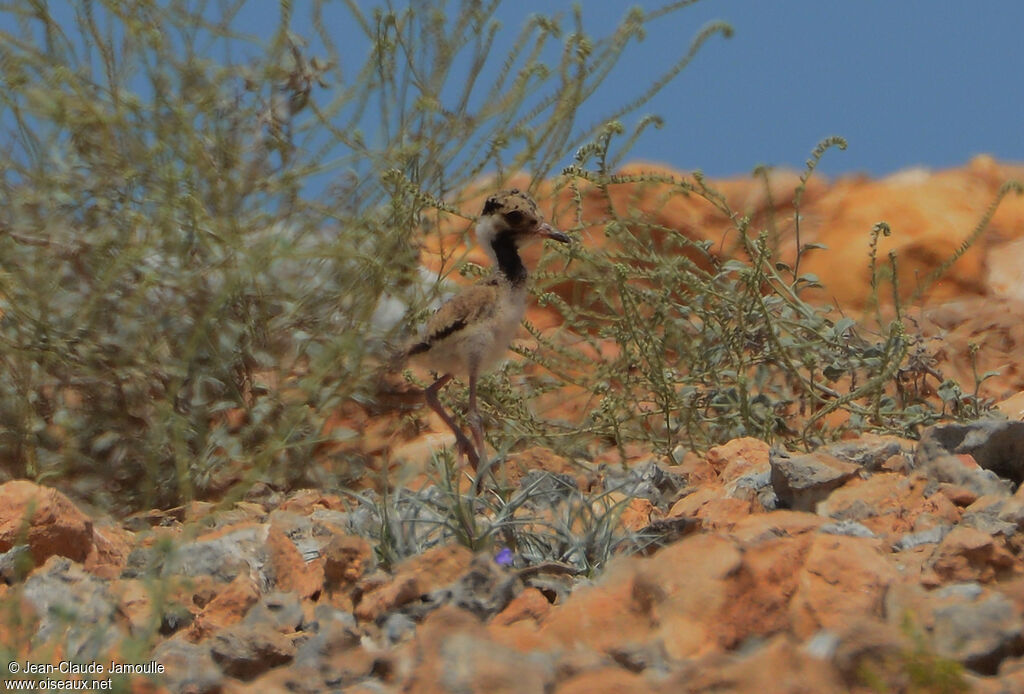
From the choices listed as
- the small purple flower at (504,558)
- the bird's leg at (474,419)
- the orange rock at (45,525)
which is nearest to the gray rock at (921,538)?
the small purple flower at (504,558)

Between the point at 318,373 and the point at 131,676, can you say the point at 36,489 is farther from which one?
the point at 131,676

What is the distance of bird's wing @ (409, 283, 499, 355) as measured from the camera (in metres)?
5.29

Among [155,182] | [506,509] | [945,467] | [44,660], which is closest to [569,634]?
[506,509]

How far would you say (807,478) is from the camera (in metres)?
4.00

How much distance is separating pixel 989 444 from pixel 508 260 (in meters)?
2.03

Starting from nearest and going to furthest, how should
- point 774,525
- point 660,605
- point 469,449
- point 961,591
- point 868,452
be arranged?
point 660,605 < point 961,591 < point 774,525 < point 868,452 < point 469,449

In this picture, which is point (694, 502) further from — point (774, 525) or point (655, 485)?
point (774, 525)

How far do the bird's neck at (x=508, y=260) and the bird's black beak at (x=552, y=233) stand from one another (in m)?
0.14

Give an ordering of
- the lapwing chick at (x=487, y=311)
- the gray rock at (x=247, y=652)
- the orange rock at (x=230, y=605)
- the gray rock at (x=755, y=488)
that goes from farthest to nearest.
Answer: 1. the lapwing chick at (x=487, y=311)
2. the gray rock at (x=755, y=488)
3. the orange rock at (x=230, y=605)
4. the gray rock at (x=247, y=652)

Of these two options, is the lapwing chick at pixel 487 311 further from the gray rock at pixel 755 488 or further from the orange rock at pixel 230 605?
the orange rock at pixel 230 605

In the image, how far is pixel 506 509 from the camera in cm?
354

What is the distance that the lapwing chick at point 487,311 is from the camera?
5.29 m

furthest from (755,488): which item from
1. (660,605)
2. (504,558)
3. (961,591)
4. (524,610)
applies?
(660,605)

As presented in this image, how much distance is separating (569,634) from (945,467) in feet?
5.87
